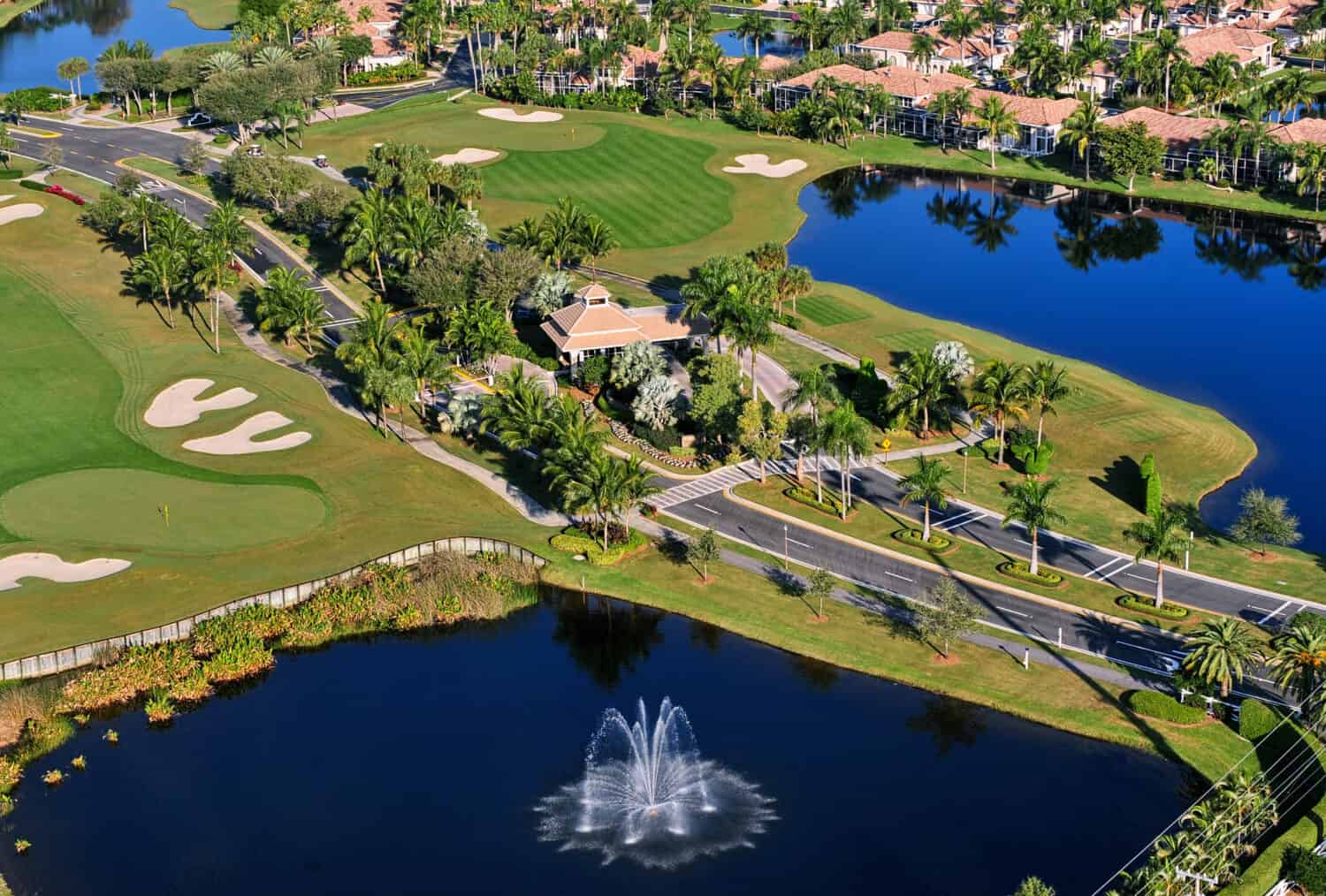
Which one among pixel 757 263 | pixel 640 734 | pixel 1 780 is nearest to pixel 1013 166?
pixel 757 263

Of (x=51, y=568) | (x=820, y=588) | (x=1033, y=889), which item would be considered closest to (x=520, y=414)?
(x=820, y=588)

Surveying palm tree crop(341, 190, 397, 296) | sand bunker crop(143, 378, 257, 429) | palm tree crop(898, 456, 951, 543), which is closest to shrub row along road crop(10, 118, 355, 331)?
palm tree crop(341, 190, 397, 296)

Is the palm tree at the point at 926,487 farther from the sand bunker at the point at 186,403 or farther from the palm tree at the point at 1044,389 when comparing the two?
the sand bunker at the point at 186,403

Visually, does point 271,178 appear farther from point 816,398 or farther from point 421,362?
point 816,398

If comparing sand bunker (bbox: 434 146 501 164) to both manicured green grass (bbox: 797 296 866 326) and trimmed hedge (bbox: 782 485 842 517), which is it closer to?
manicured green grass (bbox: 797 296 866 326)

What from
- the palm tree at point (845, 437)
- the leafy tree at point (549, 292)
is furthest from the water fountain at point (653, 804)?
the leafy tree at point (549, 292)

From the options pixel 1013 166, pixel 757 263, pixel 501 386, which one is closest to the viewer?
pixel 501 386

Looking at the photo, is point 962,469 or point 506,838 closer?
point 506,838

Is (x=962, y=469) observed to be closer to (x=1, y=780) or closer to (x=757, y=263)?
(x=757, y=263)
